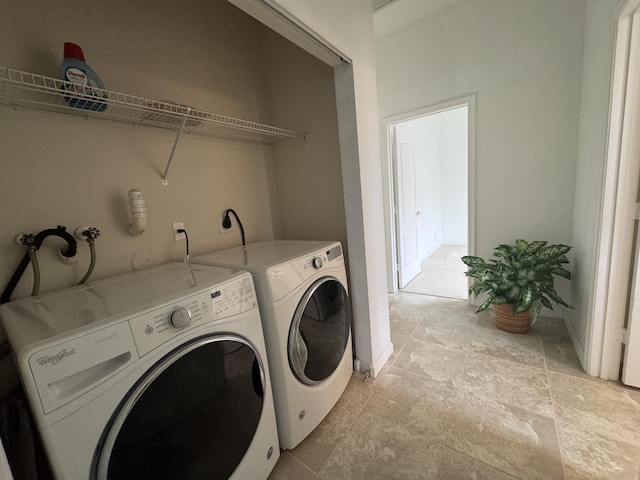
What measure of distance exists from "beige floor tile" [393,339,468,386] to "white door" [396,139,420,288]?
1.24 meters

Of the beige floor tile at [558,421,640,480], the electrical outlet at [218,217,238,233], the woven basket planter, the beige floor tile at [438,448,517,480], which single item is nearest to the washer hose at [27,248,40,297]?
the electrical outlet at [218,217,238,233]

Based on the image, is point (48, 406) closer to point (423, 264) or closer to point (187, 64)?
point (187, 64)

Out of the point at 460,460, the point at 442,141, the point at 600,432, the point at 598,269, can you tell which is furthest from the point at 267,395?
the point at 442,141

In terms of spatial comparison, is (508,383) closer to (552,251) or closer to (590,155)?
(552,251)

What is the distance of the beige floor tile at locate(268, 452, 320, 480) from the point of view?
43.9 inches

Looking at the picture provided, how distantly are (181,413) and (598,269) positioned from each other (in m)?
2.13

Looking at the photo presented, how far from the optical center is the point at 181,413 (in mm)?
756

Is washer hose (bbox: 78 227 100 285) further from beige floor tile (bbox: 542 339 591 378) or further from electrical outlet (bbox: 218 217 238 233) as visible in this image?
beige floor tile (bbox: 542 339 591 378)

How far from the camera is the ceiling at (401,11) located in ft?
7.11

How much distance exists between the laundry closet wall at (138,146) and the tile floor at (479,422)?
3.55 ft

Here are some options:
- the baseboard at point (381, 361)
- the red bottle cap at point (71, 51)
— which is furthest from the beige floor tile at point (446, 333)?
the red bottle cap at point (71, 51)

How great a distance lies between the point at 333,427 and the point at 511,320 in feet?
5.45

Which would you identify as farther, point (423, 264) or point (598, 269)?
point (423, 264)

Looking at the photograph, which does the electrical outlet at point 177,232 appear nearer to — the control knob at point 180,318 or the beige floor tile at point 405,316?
the control knob at point 180,318
